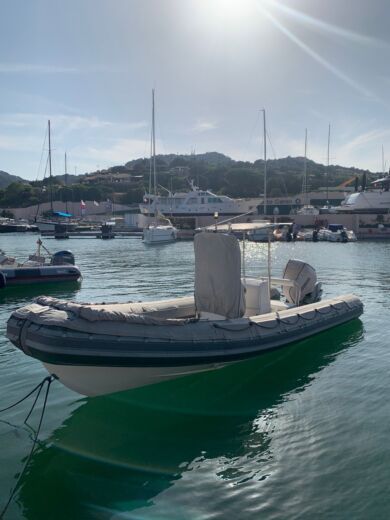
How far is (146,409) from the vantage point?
873 cm

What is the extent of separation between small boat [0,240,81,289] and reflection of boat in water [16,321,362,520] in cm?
1539

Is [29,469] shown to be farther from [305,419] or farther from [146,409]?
[305,419]

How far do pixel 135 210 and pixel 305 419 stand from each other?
108060 millimetres

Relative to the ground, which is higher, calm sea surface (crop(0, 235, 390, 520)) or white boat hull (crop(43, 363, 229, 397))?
white boat hull (crop(43, 363, 229, 397))

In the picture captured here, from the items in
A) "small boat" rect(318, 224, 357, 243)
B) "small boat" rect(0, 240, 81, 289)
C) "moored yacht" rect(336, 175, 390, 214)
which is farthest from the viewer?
"moored yacht" rect(336, 175, 390, 214)

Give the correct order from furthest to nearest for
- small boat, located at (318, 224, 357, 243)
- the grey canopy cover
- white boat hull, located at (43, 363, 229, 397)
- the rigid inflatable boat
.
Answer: small boat, located at (318, 224, 357, 243) → the grey canopy cover → white boat hull, located at (43, 363, 229, 397) → the rigid inflatable boat

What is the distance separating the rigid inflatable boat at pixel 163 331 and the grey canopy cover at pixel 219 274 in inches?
0.8

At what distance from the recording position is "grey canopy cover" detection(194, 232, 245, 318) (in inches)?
374

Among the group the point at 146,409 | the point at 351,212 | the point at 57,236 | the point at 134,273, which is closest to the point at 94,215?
the point at 57,236

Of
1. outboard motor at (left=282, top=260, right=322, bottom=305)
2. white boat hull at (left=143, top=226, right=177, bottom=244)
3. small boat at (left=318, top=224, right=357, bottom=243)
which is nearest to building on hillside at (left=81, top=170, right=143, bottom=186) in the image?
white boat hull at (left=143, top=226, right=177, bottom=244)

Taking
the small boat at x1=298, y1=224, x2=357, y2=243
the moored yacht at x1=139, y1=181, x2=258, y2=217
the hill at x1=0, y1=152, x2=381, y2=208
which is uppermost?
the hill at x1=0, y1=152, x2=381, y2=208

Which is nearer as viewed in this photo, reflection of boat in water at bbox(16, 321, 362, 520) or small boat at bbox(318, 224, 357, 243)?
reflection of boat in water at bbox(16, 321, 362, 520)

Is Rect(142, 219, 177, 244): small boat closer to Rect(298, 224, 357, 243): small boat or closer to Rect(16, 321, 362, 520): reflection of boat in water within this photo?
Rect(298, 224, 357, 243): small boat

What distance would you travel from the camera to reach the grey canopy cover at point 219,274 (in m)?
9.50
